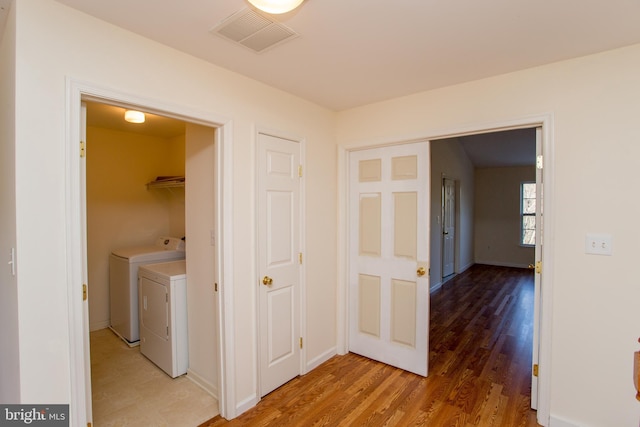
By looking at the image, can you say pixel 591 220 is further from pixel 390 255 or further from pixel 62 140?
pixel 62 140

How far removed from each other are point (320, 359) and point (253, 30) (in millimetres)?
2783

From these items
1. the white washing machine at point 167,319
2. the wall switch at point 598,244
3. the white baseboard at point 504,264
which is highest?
the wall switch at point 598,244

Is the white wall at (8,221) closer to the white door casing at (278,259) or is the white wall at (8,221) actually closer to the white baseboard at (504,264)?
the white door casing at (278,259)

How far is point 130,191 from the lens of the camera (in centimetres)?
417

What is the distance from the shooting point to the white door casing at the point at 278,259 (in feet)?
8.06

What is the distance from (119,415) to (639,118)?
393cm

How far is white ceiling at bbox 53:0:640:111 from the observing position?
1491 mm

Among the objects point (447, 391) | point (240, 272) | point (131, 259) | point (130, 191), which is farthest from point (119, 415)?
point (130, 191)

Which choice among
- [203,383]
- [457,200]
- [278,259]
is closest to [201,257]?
Answer: [278,259]

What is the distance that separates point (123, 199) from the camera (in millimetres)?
4105

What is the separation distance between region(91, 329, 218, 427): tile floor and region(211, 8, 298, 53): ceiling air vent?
2.54 metres

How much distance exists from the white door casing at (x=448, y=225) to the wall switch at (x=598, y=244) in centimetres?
398

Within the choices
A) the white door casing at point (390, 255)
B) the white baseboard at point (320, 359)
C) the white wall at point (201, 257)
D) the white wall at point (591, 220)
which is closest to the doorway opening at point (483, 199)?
the white door casing at point (390, 255)

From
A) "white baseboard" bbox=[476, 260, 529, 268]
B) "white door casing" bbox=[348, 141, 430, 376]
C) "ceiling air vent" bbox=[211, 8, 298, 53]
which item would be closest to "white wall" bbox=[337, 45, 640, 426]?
"white door casing" bbox=[348, 141, 430, 376]
